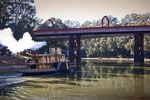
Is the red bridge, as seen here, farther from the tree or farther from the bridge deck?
the tree

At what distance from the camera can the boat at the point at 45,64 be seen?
2135 inches

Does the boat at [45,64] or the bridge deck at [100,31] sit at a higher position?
the bridge deck at [100,31]

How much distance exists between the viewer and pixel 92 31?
91062 millimetres

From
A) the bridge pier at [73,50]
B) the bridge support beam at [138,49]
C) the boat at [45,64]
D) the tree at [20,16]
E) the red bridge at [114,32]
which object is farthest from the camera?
the tree at [20,16]

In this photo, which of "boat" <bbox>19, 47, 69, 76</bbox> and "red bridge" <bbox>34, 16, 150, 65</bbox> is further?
"red bridge" <bbox>34, 16, 150, 65</bbox>

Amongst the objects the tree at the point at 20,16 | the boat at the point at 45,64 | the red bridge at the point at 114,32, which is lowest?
the boat at the point at 45,64

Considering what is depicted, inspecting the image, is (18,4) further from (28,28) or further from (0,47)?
(0,47)

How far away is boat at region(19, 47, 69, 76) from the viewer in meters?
54.2

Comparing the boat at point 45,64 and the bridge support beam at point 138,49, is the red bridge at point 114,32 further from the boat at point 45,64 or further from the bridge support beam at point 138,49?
the boat at point 45,64

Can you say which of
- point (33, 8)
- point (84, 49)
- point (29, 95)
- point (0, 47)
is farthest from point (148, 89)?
point (84, 49)

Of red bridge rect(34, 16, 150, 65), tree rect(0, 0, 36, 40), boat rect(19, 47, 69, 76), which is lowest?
boat rect(19, 47, 69, 76)

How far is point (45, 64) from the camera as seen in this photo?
191 feet

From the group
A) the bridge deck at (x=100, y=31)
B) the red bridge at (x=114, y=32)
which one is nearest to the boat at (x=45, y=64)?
the bridge deck at (x=100, y=31)

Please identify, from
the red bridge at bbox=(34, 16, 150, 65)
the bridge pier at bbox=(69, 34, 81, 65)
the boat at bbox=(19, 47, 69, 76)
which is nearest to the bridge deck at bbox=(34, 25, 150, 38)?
the red bridge at bbox=(34, 16, 150, 65)
